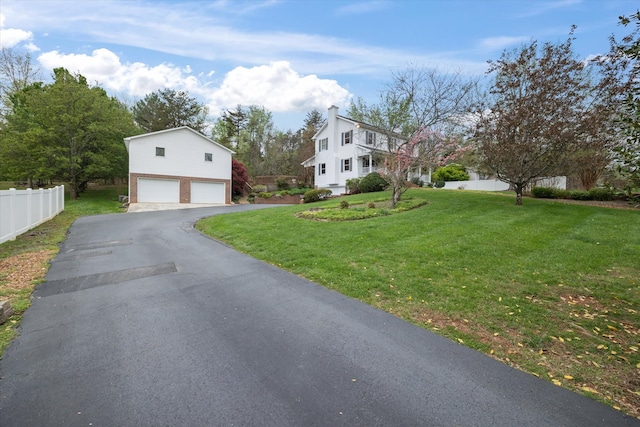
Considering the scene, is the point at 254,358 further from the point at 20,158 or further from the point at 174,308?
the point at 20,158

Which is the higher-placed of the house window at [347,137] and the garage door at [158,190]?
the house window at [347,137]

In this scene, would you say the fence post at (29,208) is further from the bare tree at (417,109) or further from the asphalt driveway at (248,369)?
the bare tree at (417,109)

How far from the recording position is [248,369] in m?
2.86

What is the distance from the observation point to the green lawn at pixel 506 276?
3250mm

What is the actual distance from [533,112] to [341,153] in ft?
61.8

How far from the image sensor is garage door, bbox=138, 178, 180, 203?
2200 cm

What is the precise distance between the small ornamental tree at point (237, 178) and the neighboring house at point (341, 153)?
782cm

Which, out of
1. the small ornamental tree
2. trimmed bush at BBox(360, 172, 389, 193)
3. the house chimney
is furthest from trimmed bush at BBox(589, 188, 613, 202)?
the small ornamental tree

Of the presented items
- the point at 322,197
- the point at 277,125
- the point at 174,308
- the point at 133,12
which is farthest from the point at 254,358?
the point at 277,125

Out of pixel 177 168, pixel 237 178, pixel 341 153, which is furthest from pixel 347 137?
pixel 177 168

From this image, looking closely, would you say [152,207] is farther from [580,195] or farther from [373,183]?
[580,195]

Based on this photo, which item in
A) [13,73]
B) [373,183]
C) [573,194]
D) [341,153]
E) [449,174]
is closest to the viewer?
[573,194]

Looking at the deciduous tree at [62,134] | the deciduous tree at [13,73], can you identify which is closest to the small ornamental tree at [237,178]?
the deciduous tree at [62,134]

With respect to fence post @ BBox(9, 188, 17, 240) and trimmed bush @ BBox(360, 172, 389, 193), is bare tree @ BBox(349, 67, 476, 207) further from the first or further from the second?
fence post @ BBox(9, 188, 17, 240)
